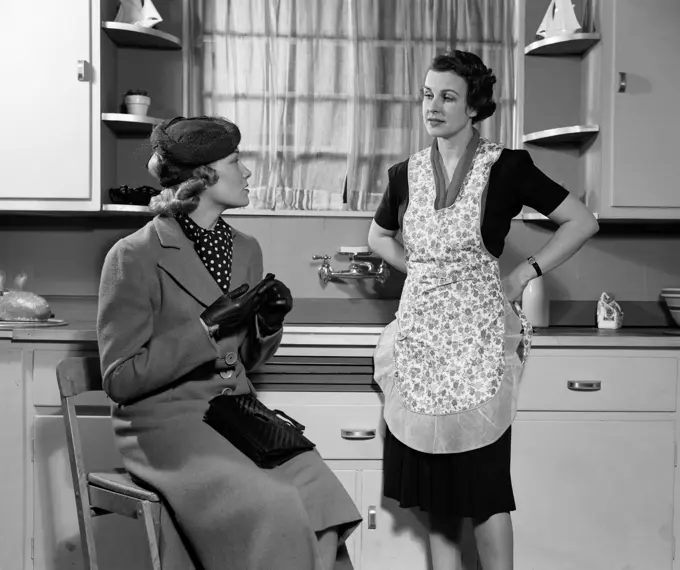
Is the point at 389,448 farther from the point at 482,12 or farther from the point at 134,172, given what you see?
the point at 482,12

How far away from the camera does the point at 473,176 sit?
95.7 inches

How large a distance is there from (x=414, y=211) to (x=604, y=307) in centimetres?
113

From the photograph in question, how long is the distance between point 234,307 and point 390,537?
1271 millimetres

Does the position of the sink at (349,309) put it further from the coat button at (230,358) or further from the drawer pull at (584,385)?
the coat button at (230,358)

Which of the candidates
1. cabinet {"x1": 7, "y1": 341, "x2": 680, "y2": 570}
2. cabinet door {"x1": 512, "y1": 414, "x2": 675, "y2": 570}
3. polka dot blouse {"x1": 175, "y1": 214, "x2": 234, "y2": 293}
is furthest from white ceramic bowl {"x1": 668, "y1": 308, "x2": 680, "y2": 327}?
polka dot blouse {"x1": 175, "y1": 214, "x2": 234, "y2": 293}

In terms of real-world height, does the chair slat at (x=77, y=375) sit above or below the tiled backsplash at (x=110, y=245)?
below

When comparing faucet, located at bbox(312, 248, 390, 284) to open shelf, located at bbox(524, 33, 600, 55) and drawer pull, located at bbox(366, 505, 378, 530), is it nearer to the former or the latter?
drawer pull, located at bbox(366, 505, 378, 530)

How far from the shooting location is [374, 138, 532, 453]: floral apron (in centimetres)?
241

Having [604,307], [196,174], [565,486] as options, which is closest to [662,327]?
[604,307]

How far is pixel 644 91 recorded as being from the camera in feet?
10.2

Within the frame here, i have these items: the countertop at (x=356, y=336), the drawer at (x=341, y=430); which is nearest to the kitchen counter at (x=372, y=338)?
the countertop at (x=356, y=336)

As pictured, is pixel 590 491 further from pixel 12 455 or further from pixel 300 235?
pixel 12 455

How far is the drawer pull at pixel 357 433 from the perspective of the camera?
2.77 metres

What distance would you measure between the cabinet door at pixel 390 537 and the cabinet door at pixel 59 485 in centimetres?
75
